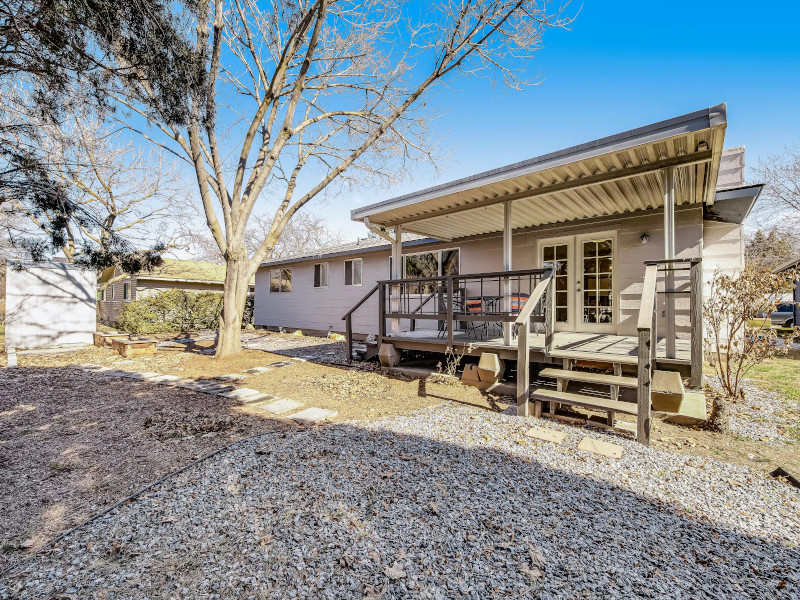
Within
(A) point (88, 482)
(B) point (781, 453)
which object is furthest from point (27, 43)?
(B) point (781, 453)

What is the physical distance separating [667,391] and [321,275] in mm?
11686

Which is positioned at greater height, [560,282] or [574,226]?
[574,226]

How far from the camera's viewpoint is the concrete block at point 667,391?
4.21 metres

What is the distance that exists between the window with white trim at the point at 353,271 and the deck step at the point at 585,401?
8.88 m

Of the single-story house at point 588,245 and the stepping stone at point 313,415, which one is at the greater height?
the single-story house at point 588,245

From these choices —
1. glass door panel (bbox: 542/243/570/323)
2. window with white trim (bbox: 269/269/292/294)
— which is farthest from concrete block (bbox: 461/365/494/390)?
window with white trim (bbox: 269/269/292/294)

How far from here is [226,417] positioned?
4609 mm

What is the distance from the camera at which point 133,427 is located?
4.24 meters

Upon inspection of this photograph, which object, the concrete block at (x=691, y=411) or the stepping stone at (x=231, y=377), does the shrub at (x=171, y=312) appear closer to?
the stepping stone at (x=231, y=377)

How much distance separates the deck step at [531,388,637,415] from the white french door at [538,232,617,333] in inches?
134

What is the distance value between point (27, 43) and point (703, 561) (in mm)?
5964

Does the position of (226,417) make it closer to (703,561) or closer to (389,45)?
(703,561)

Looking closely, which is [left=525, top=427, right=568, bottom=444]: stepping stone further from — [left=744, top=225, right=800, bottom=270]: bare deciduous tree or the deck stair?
[left=744, top=225, right=800, bottom=270]: bare deciduous tree

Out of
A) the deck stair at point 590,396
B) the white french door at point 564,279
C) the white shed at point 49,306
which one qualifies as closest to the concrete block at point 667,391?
the deck stair at point 590,396
